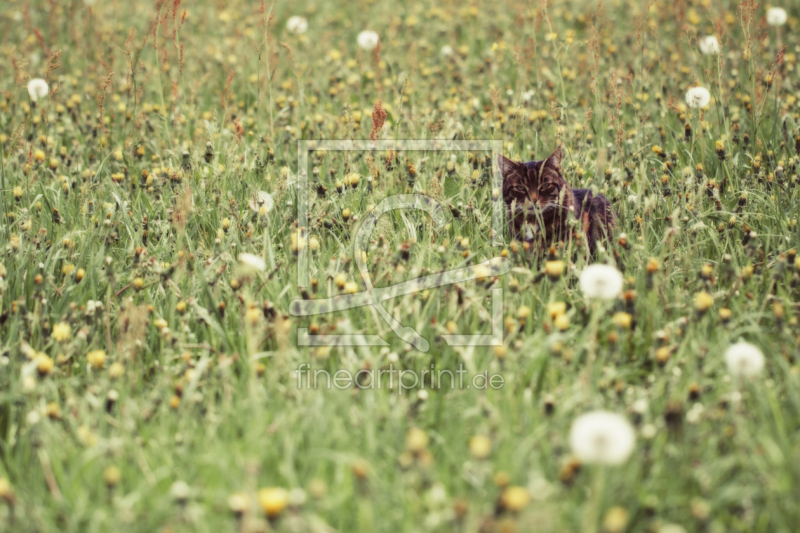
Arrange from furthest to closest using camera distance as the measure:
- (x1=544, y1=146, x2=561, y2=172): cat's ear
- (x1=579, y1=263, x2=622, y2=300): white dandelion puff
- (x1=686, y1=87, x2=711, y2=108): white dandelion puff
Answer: (x1=686, y1=87, x2=711, y2=108): white dandelion puff
(x1=544, y1=146, x2=561, y2=172): cat's ear
(x1=579, y1=263, x2=622, y2=300): white dandelion puff

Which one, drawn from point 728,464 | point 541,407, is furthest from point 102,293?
point 728,464

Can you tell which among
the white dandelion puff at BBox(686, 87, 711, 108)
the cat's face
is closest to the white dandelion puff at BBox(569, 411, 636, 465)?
the cat's face

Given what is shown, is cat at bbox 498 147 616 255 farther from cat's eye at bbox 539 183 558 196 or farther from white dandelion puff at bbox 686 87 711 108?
white dandelion puff at bbox 686 87 711 108

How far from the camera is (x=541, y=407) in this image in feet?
7.17

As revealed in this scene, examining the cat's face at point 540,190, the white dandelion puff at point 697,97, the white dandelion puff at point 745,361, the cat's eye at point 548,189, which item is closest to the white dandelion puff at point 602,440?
the white dandelion puff at point 745,361

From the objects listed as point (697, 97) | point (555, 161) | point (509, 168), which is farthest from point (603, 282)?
point (697, 97)

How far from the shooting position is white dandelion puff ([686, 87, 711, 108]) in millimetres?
3773

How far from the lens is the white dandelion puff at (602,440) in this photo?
5.09 feet

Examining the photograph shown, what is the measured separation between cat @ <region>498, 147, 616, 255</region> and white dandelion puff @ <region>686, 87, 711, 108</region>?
908mm

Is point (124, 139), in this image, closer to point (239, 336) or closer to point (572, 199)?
point (239, 336)

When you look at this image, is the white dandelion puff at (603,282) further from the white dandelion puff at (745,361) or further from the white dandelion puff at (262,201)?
the white dandelion puff at (262,201)

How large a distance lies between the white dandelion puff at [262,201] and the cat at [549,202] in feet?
3.76

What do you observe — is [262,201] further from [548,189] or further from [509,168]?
[548,189]

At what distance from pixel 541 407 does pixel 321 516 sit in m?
0.76
